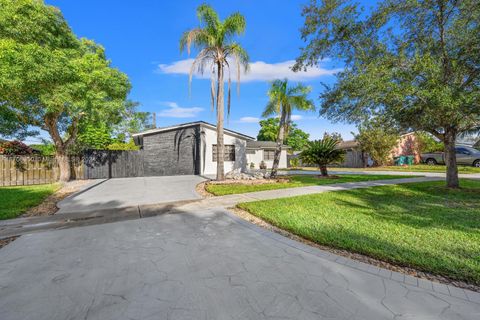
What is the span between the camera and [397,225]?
4.02 meters

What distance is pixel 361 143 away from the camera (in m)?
20.8

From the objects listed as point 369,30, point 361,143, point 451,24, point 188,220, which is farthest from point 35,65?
point 361,143

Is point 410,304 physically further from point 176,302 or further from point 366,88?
point 366,88

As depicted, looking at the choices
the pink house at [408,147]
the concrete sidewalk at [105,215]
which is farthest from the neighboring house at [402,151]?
the concrete sidewalk at [105,215]

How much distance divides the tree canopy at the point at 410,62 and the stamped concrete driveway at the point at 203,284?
5.25 metres

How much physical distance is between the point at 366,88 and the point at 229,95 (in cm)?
582

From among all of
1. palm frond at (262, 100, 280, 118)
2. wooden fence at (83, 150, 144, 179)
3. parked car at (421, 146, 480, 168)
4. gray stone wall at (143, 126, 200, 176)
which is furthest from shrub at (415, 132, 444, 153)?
wooden fence at (83, 150, 144, 179)

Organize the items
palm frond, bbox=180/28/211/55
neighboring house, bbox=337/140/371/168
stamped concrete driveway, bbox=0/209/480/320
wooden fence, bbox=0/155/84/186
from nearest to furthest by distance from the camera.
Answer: stamped concrete driveway, bbox=0/209/480/320 < palm frond, bbox=180/28/211/55 < wooden fence, bbox=0/155/84/186 < neighboring house, bbox=337/140/371/168

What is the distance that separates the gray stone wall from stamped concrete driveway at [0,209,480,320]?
1166 centimetres

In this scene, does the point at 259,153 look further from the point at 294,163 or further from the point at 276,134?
the point at 276,134

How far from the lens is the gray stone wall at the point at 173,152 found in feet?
49.7

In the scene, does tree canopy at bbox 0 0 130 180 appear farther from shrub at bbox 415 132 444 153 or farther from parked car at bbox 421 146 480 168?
shrub at bbox 415 132 444 153

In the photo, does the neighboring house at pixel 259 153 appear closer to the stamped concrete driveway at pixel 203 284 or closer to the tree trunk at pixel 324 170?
the tree trunk at pixel 324 170

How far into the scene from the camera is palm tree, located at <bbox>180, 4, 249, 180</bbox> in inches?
370
